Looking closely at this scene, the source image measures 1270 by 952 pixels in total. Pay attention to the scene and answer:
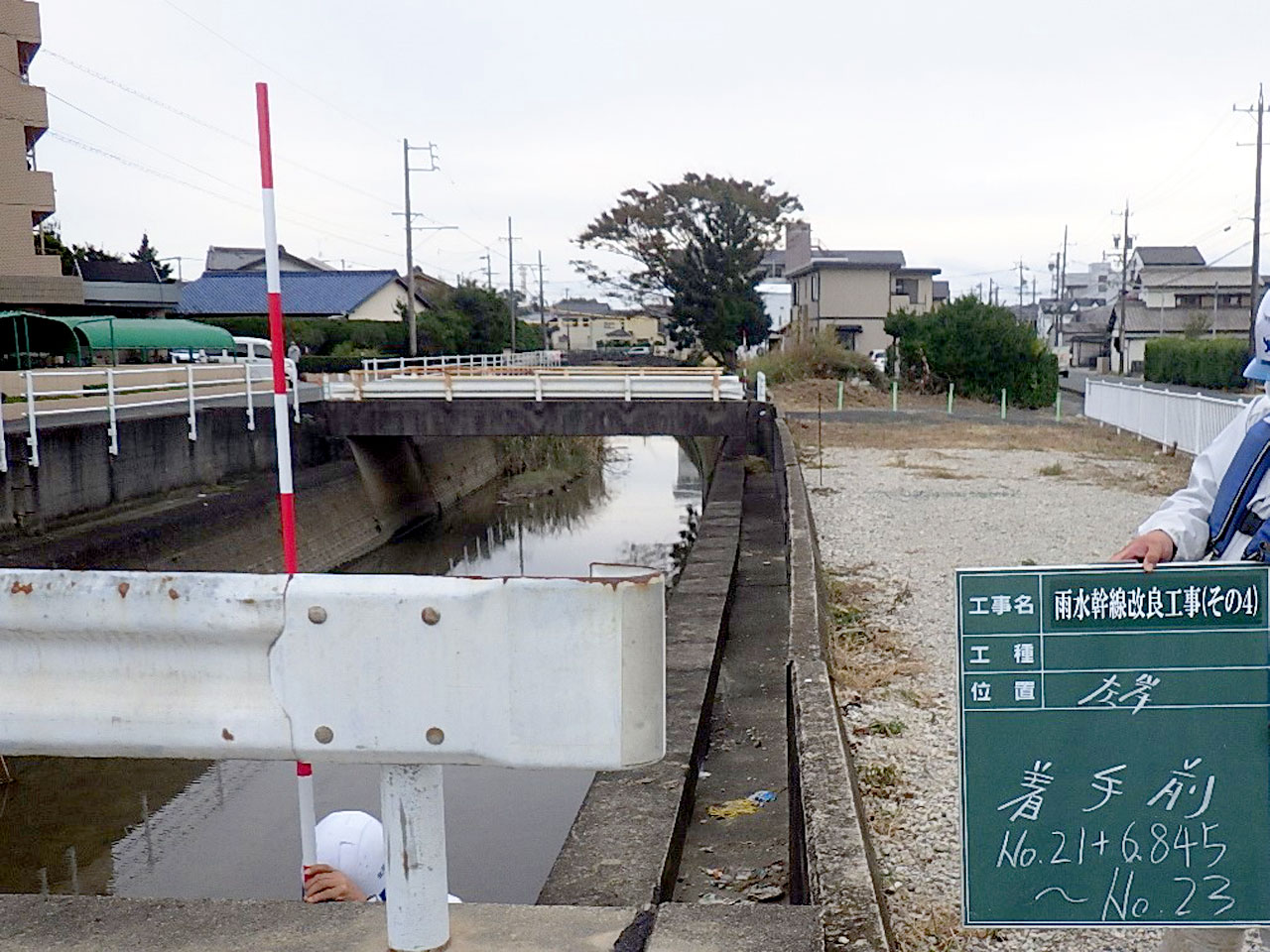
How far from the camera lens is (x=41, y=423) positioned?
14.7 metres

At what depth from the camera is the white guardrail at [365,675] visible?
2088 mm

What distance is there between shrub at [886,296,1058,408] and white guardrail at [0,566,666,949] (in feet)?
112

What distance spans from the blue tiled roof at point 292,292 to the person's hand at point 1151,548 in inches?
1788

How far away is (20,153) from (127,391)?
431 inches

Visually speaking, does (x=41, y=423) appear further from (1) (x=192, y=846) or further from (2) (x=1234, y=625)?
(2) (x=1234, y=625)

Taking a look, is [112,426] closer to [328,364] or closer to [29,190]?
[29,190]

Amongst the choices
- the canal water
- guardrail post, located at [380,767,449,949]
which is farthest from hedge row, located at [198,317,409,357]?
guardrail post, located at [380,767,449,949]

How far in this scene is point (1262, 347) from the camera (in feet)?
7.94

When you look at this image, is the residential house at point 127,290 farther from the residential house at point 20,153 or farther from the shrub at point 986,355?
the shrub at point 986,355

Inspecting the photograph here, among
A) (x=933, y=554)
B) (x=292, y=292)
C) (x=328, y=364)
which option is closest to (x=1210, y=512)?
(x=933, y=554)

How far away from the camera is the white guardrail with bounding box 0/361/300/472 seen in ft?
47.4

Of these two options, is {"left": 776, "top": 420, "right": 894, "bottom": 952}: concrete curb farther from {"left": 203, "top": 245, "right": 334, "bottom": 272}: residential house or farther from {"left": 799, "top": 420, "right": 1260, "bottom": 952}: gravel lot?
{"left": 203, "top": 245, "right": 334, "bottom": 272}: residential house

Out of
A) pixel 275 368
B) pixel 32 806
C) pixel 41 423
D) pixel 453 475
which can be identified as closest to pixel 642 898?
pixel 275 368

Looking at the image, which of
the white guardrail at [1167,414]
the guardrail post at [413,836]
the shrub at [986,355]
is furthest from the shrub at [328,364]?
the guardrail post at [413,836]
